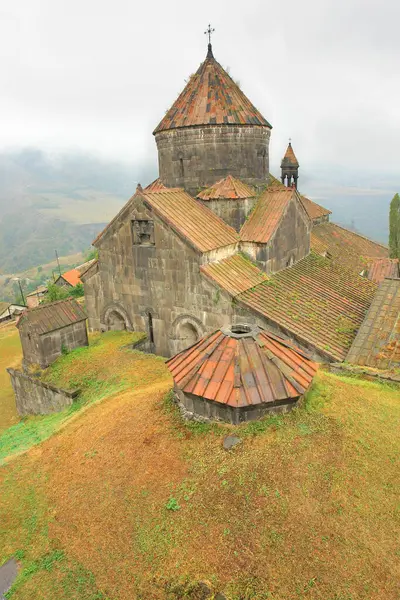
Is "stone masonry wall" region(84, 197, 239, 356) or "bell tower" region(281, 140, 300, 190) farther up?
"bell tower" region(281, 140, 300, 190)

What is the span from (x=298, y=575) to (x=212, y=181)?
42.1 feet

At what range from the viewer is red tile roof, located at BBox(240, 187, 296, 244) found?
Answer: 13898mm

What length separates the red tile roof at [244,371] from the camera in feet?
21.3

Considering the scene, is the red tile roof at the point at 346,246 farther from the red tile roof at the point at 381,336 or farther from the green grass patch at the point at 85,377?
the green grass patch at the point at 85,377

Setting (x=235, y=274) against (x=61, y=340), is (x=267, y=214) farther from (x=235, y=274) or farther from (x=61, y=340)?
(x=61, y=340)

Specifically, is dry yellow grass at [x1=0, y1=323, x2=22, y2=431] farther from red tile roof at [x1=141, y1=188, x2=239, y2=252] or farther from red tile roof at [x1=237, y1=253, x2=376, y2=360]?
red tile roof at [x1=237, y1=253, x2=376, y2=360]

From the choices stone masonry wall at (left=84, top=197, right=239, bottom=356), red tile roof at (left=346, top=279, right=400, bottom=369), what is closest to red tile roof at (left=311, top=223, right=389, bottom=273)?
red tile roof at (left=346, top=279, right=400, bottom=369)

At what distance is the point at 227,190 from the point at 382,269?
1260 centimetres

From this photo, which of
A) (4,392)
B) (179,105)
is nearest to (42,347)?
(4,392)

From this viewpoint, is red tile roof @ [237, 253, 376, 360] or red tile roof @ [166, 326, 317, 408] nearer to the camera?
red tile roof @ [166, 326, 317, 408]

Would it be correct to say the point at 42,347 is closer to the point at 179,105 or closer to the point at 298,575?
the point at 179,105

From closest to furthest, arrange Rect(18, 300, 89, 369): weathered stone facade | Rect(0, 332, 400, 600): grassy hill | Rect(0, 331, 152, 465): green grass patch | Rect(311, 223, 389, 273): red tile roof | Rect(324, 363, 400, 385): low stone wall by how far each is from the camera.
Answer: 1. Rect(0, 332, 400, 600): grassy hill
2. Rect(324, 363, 400, 385): low stone wall
3. Rect(0, 331, 152, 465): green grass patch
4. Rect(18, 300, 89, 369): weathered stone facade
5. Rect(311, 223, 389, 273): red tile roof

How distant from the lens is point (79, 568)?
16.8 feet

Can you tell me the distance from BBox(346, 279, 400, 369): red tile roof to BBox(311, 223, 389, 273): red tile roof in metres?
9.95
